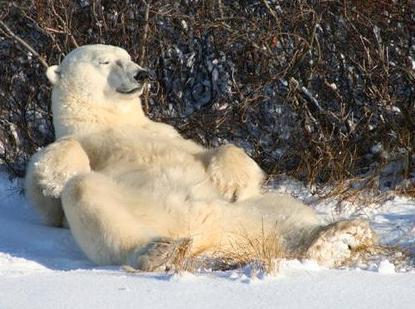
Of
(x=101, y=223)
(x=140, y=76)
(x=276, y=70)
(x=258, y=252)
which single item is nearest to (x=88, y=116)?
(x=140, y=76)

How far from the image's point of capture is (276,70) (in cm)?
575

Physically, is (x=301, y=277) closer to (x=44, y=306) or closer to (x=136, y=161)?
(x=44, y=306)

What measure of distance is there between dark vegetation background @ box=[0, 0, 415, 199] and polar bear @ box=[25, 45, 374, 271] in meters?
0.88

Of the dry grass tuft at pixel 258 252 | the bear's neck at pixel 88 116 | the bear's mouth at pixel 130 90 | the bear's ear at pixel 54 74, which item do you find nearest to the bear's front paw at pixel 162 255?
the dry grass tuft at pixel 258 252

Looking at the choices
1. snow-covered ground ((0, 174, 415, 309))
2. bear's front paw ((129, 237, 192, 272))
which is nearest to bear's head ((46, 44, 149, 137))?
snow-covered ground ((0, 174, 415, 309))

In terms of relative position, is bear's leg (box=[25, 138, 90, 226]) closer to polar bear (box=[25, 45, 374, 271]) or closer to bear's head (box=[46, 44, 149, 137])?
polar bear (box=[25, 45, 374, 271])

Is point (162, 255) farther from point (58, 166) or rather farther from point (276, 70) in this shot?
point (276, 70)

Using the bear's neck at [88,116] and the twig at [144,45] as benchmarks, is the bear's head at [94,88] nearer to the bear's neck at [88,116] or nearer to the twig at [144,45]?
the bear's neck at [88,116]

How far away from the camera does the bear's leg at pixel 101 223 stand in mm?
3801

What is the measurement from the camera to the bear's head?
16.1 feet

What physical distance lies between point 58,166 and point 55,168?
20 mm

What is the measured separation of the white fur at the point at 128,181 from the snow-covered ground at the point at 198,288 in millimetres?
233

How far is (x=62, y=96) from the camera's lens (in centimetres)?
500

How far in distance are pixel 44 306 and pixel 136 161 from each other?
167 centimetres
